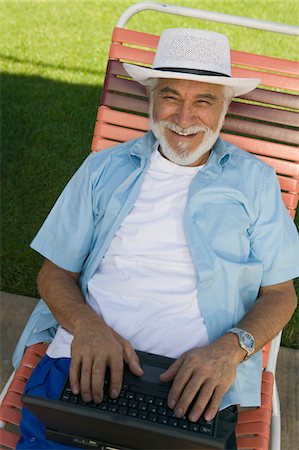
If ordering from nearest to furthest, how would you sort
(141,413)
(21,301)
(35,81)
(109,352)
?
(141,413), (109,352), (21,301), (35,81)

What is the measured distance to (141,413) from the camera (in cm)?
212

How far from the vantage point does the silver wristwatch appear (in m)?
2.36

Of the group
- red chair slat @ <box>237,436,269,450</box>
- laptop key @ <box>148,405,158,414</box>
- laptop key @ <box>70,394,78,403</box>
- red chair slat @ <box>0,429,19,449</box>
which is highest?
laptop key @ <box>148,405,158,414</box>

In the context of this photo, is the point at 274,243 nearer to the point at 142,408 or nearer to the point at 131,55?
the point at 142,408

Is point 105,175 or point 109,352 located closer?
point 109,352

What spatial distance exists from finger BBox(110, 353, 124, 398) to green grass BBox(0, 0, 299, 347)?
162 cm

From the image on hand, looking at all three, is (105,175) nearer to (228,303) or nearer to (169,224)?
(169,224)

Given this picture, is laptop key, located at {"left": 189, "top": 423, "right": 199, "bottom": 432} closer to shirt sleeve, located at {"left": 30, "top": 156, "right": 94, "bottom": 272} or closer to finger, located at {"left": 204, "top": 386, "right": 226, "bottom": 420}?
finger, located at {"left": 204, "top": 386, "right": 226, "bottom": 420}

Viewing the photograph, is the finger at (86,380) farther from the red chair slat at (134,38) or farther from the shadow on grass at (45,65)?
the shadow on grass at (45,65)

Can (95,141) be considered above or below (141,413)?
above

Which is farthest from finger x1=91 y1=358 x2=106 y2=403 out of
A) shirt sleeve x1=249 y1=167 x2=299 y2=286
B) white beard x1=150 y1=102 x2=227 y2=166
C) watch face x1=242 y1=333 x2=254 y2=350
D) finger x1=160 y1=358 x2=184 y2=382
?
white beard x1=150 y1=102 x2=227 y2=166

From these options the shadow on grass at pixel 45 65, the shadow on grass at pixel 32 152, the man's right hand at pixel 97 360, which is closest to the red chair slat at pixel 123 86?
the shadow on grass at pixel 32 152

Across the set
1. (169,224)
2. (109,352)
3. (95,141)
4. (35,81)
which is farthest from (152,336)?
(35,81)

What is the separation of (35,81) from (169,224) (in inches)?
149
